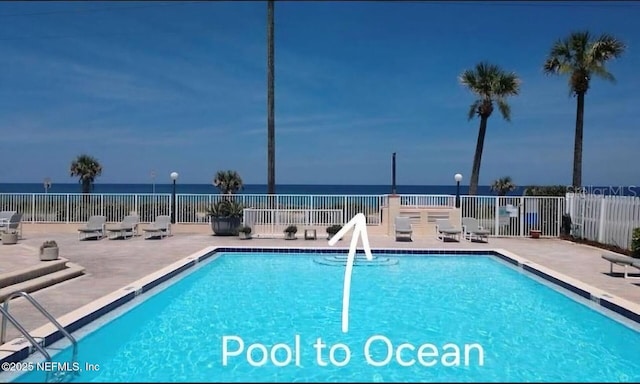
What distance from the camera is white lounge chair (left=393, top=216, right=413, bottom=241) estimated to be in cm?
1484

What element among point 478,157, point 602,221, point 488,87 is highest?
point 488,87

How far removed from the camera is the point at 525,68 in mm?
21469

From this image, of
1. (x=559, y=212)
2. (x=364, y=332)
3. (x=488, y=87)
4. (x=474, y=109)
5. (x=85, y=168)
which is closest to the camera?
(x=364, y=332)

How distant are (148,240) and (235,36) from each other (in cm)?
817

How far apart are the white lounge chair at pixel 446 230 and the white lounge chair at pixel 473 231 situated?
251 mm

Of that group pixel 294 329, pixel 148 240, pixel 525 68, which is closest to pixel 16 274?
pixel 294 329

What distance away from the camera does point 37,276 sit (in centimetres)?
802

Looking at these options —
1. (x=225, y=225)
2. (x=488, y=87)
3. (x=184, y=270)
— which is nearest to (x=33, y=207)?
(x=225, y=225)

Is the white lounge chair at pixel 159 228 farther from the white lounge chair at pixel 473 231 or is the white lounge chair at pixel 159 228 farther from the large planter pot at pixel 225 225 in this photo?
the white lounge chair at pixel 473 231

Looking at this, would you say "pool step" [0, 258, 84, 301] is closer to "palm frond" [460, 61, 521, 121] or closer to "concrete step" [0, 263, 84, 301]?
"concrete step" [0, 263, 84, 301]

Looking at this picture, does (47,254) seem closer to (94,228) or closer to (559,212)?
(94,228)

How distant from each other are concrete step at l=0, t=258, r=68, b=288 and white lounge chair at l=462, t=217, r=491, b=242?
11001 millimetres

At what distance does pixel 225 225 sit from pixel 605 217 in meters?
11.0

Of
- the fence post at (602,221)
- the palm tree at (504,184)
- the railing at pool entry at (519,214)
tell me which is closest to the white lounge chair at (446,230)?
the railing at pool entry at (519,214)
